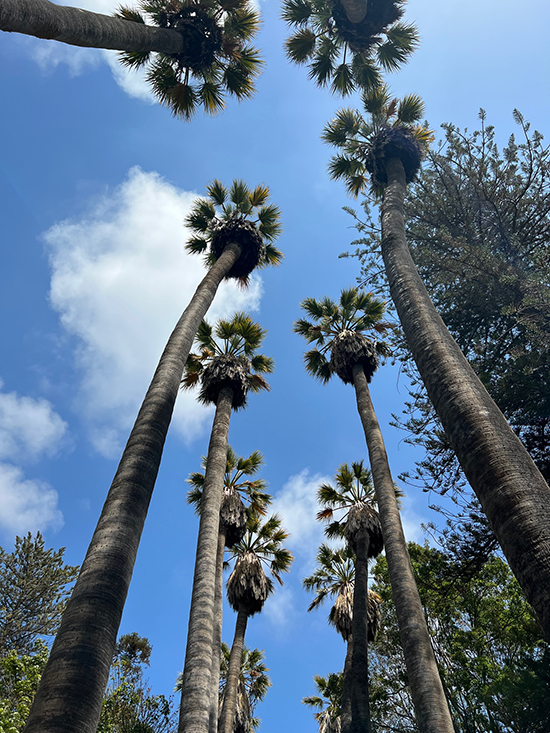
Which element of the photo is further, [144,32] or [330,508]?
[330,508]

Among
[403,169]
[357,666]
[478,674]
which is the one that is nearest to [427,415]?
[403,169]

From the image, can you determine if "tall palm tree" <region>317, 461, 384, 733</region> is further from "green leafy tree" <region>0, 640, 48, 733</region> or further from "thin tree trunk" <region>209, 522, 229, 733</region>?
"green leafy tree" <region>0, 640, 48, 733</region>

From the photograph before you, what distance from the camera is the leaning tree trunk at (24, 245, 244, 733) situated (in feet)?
11.8

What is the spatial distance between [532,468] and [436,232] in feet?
36.2

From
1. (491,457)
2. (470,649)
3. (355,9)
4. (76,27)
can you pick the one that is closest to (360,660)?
(470,649)

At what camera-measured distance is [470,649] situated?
21.2 meters

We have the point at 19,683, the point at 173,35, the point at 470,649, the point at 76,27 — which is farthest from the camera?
the point at 470,649

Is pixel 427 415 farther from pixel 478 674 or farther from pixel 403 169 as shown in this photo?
pixel 478 674

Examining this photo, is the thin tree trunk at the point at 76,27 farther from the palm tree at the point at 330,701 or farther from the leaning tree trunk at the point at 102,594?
the palm tree at the point at 330,701

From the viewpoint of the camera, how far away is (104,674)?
13.1ft

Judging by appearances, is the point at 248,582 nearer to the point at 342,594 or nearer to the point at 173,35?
the point at 342,594

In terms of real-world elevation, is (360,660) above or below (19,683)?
below

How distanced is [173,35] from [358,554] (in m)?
15.5

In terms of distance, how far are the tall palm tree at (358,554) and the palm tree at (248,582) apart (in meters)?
2.55
